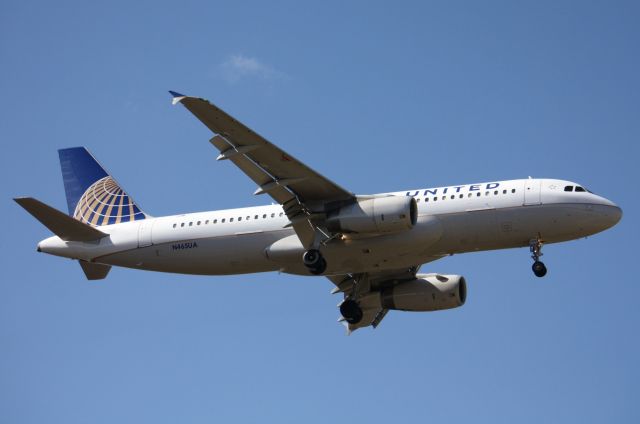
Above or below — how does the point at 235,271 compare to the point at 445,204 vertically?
below

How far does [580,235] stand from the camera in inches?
1468

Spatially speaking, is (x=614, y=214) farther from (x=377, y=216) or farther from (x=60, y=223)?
(x=60, y=223)

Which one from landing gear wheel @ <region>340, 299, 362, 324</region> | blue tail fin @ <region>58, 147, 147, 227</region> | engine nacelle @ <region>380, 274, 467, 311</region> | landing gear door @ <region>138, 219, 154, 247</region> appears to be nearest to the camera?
landing gear door @ <region>138, 219, 154, 247</region>

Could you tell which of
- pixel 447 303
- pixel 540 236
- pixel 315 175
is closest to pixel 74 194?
pixel 315 175

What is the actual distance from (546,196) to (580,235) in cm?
204

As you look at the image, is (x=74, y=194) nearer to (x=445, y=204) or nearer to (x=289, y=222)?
(x=289, y=222)

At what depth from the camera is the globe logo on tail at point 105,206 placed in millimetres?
42750

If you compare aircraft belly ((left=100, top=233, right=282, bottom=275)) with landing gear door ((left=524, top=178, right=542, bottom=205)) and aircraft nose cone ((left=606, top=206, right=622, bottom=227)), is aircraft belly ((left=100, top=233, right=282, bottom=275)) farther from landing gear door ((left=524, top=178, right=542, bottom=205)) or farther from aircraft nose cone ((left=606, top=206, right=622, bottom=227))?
aircraft nose cone ((left=606, top=206, right=622, bottom=227))

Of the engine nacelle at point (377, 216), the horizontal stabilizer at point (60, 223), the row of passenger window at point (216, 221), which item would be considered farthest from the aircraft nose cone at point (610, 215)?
the horizontal stabilizer at point (60, 223)

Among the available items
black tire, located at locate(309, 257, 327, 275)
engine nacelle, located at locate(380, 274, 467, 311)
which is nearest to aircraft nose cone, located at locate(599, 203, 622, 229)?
engine nacelle, located at locate(380, 274, 467, 311)

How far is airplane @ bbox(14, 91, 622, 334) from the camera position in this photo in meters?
35.8

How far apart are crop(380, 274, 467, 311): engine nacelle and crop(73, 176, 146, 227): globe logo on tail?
11315 millimetres

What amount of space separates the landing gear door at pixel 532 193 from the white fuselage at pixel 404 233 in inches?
1.5

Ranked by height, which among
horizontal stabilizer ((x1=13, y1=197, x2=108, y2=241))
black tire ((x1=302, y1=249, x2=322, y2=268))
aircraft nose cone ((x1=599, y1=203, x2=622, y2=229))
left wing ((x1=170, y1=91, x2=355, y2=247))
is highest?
aircraft nose cone ((x1=599, y1=203, x2=622, y2=229))
